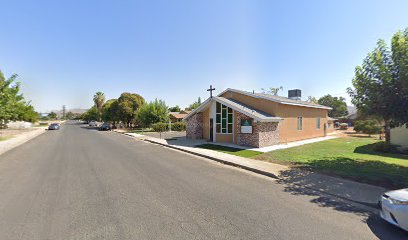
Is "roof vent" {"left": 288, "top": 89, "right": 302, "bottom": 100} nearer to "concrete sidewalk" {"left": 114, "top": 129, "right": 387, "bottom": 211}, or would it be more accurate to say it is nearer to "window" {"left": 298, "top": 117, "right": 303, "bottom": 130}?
"window" {"left": 298, "top": 117, "right": 303, "bottom": 130}

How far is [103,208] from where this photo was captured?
5371 mm

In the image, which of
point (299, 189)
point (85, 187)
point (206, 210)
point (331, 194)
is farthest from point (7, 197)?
point (331, 194)

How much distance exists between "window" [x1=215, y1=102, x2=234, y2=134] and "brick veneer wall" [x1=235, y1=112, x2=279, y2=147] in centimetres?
80

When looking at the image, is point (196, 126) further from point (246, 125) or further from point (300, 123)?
point (300, 123)

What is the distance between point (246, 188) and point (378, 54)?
7.93m

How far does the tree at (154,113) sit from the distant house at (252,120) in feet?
52.9

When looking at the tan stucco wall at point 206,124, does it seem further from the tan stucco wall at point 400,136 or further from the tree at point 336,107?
the tree at point 336,107

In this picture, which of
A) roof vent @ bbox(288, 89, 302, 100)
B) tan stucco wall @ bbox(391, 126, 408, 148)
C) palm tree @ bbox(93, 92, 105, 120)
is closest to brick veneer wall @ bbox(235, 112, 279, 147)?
tan stucco wall @ bbox(391, 126, 408, 148)

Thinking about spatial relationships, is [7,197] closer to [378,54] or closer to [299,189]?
[299,189]

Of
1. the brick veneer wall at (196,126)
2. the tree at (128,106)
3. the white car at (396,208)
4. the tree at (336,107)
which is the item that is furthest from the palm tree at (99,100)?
the white car at (396,208)

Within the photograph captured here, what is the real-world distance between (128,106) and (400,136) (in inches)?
1652

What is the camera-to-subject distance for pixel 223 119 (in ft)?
63.2

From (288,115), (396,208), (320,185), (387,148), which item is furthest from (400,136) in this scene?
(396,208)

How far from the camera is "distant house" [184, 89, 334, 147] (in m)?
16.7
